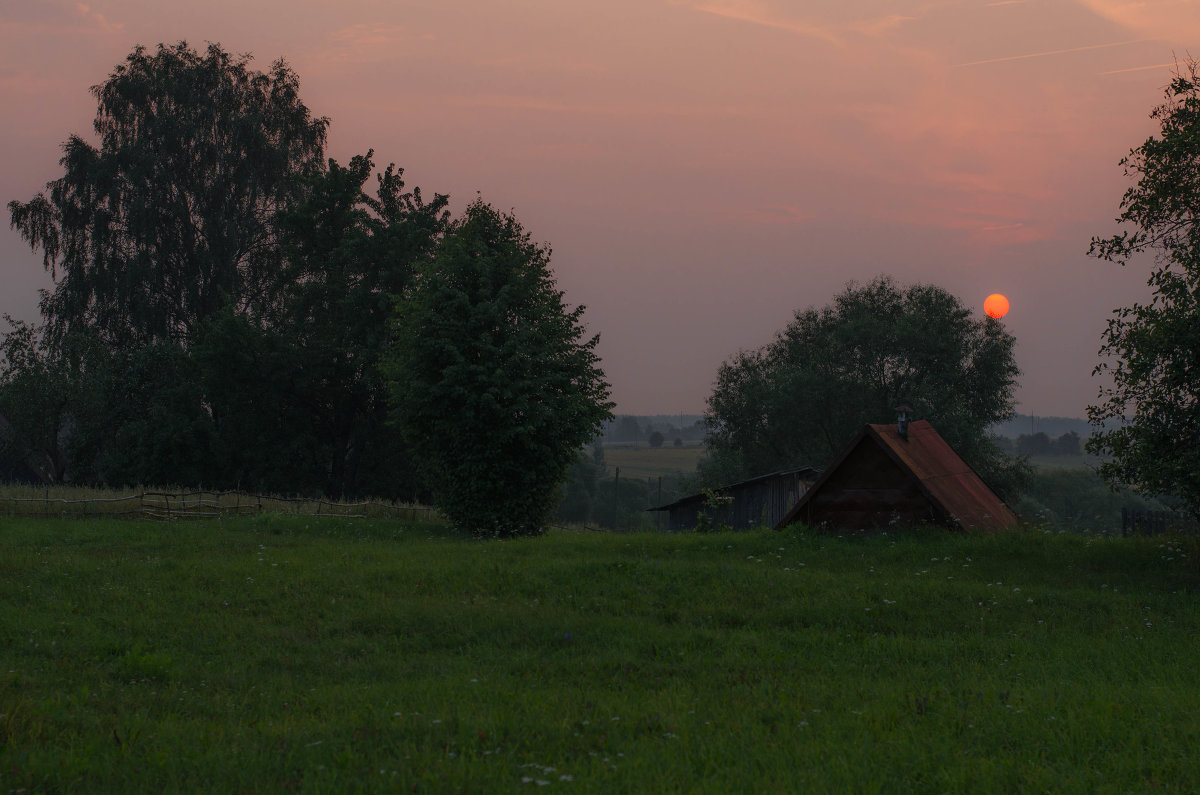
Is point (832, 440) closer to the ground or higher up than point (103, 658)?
higher up

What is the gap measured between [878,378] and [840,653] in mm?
46356

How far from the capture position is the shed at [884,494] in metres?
21.1

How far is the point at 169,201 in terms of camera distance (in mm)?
49031

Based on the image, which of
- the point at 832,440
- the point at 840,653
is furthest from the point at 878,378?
the point at 840,653

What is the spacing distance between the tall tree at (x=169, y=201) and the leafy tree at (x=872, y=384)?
30.1 meters

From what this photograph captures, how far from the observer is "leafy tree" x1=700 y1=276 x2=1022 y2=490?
5431cm

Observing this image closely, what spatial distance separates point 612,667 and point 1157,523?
24.4 meters

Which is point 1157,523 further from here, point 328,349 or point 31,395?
point 31,395

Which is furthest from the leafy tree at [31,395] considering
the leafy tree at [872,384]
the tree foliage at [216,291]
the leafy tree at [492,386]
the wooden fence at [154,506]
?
the leafy tree at [872,384]

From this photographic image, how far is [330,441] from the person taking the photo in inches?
1925

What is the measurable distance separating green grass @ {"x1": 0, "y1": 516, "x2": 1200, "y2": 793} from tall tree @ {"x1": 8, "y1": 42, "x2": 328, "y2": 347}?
31.5 m

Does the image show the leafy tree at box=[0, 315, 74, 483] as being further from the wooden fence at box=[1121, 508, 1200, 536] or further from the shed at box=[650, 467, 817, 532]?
the wooden fence at box=[1121, 508, 1200, 536]

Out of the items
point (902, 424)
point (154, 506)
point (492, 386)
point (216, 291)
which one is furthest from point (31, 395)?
point (902, 424)

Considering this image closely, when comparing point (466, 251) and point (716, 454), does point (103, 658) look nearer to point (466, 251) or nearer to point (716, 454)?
point (466, 251)
